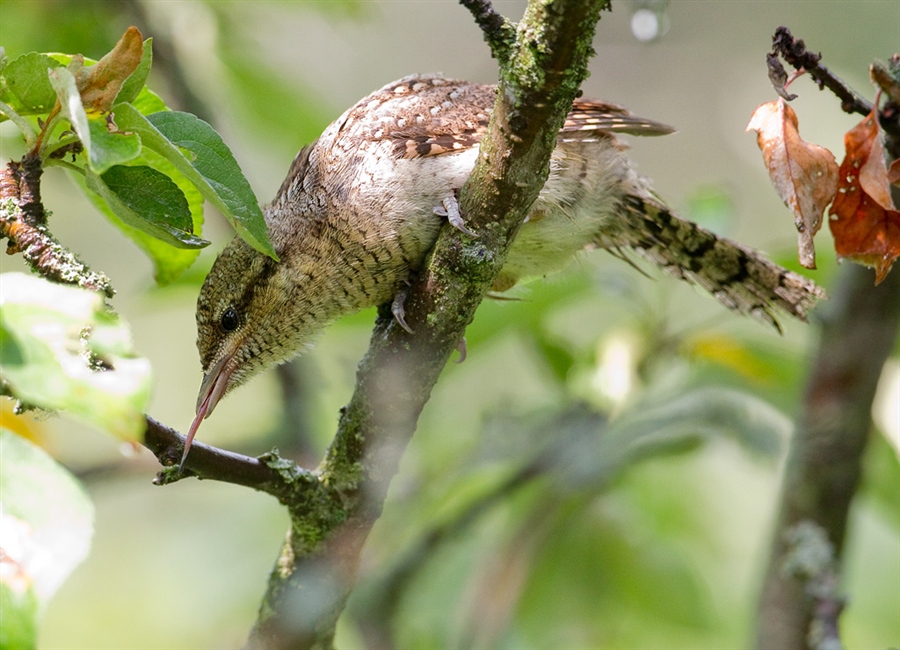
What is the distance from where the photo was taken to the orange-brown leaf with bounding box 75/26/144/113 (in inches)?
63.2

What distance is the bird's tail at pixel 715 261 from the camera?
3.45 meters

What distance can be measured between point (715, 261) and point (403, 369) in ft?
5.92

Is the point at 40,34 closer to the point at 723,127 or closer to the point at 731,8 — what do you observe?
the point at 723,127

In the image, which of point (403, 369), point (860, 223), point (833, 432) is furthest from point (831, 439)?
point (403, 369)

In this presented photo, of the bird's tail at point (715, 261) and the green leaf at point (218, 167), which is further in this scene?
the bird's tail at point (715, 261)

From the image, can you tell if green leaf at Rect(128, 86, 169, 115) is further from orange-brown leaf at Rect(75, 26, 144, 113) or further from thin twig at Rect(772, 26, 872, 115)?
thin twig at Rect(772, 26, 872, 115)

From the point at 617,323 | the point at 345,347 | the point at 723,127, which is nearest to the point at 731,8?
the point at 723,127

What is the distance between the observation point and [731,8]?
965 cm

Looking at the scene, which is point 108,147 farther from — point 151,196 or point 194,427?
point 194,427

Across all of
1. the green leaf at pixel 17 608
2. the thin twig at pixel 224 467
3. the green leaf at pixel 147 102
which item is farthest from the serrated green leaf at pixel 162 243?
the green leaf at pixel 17 608

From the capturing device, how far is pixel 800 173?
1.90 m

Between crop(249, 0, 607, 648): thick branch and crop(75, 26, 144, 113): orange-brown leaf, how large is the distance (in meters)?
0.72

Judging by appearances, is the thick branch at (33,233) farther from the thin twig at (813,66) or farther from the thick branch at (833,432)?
the thick branch at (833,432)

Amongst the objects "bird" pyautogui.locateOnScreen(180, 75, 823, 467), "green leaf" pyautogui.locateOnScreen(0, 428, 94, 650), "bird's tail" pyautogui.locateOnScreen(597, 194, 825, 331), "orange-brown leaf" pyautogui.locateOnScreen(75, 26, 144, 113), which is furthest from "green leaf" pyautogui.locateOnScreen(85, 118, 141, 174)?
"bird's tail" pyautogui.locateOnScreen(597, 194, 825, 331)
